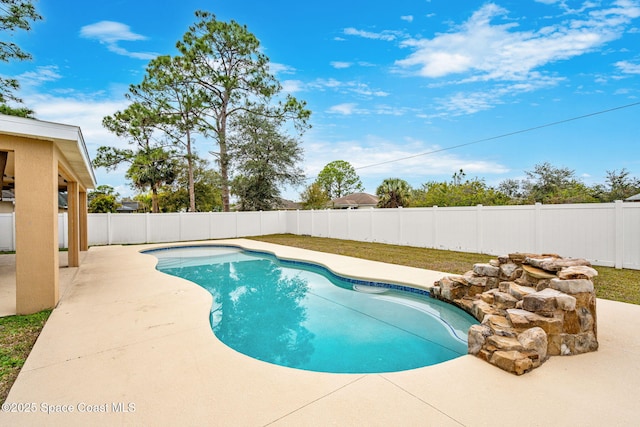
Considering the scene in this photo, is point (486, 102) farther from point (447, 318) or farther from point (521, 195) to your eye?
point (447, 318)

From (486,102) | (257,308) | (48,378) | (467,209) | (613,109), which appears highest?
(486,102)

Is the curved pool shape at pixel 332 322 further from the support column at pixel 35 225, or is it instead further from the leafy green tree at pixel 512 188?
the leafy green tree at pixel 512 188

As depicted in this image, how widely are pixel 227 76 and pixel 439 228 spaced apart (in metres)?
15.5

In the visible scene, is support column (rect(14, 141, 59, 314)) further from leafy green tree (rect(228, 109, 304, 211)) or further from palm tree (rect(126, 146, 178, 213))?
palm tree (rect(126, 146, 178, 213))

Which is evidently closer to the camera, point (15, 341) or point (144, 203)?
point (15, 341)

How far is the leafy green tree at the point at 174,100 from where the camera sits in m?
17.2

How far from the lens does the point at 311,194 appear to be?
2212 cm

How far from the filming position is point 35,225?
392 cm

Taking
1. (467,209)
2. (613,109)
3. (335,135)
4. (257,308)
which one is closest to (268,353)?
(257,308)

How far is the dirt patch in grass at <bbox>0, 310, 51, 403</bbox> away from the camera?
2.43m

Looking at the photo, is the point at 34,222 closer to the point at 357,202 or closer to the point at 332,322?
the point at 332,322

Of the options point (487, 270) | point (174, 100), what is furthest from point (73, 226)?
point (174, 100)

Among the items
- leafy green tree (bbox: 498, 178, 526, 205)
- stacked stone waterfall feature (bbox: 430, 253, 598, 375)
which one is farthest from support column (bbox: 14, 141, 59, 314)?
leafy green tree (bbox: 498, 178, 526, 205)

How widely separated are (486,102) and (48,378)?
17267 mm
